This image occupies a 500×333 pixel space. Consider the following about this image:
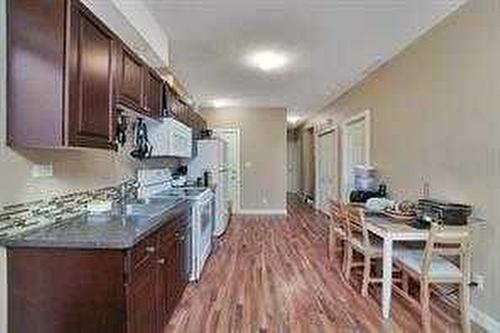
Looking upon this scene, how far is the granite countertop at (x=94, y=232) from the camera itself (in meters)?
2.00

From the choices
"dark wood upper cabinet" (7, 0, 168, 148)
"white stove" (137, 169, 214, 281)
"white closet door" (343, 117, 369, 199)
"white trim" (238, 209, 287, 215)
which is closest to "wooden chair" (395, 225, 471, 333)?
"white stove" (137, 169, 214, 281)

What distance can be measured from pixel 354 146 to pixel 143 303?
584 cm

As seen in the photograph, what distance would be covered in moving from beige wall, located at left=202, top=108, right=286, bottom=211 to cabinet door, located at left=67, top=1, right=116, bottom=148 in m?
7.13

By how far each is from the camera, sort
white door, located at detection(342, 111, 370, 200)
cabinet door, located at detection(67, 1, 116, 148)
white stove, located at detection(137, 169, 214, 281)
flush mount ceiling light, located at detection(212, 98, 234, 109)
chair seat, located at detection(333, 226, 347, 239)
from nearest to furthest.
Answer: cabinet door, located at detection(67, 1, 116, 148) → white stove, located at detection(137, 169, 214, 281) → chair seat, located at detection(333, 226, 347, 239) → white door, located at detection(342, 111, 370, 200) → flush mount ceiling light, located at detection(212, 98, 234, 109)

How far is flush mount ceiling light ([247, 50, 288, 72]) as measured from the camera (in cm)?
517

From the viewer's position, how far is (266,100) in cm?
883

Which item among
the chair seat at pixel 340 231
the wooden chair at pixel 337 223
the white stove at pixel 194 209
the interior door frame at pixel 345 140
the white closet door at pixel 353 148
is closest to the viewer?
the white stove at pixel 194 209

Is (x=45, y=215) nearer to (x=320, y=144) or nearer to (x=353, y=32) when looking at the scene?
(x=353, y=32)

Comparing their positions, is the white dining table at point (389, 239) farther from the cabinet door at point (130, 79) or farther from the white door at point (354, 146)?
the white door at point (354, 146)

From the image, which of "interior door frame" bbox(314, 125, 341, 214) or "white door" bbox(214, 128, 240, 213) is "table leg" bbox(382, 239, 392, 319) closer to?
"interior door frame" bbox(314, 125, 341, 214)

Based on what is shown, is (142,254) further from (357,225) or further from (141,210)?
(357,225)

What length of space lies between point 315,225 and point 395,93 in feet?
12.1

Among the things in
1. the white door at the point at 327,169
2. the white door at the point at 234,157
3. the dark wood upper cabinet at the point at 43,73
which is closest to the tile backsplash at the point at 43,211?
the dark wood upper cabinet at the point at 43,73

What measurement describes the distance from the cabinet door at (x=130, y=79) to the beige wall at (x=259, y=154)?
646 centimetres
